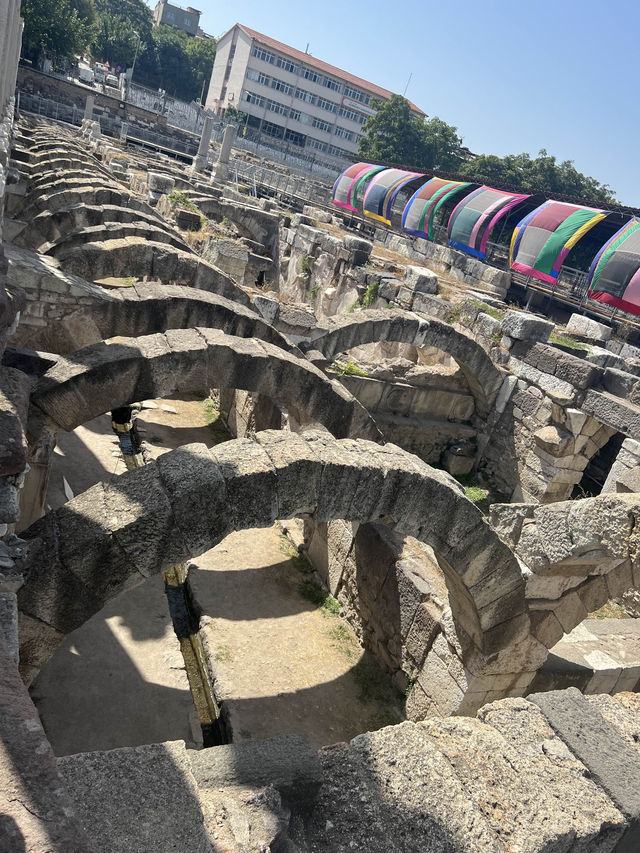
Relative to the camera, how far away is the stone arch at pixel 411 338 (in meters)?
10.8

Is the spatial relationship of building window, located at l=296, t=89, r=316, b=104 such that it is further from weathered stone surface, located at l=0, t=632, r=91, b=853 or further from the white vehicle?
weathered stone surface, located at l=0, t=632, r=91, b=853

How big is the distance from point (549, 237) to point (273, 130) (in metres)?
46.7

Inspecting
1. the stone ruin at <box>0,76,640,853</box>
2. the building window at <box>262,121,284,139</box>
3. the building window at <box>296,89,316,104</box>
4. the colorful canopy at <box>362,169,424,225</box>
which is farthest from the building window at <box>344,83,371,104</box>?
the stone ruin at <box>0,76,640,853</box>

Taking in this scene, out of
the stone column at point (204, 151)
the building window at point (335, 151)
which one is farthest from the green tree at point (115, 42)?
the stone column at point (204, 151)

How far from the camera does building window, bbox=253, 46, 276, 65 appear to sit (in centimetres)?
5784

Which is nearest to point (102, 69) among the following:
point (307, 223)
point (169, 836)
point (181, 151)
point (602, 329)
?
point (181, 151)

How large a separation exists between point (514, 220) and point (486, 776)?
115 ft

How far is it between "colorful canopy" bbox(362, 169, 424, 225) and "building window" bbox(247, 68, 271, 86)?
3304 centimetres

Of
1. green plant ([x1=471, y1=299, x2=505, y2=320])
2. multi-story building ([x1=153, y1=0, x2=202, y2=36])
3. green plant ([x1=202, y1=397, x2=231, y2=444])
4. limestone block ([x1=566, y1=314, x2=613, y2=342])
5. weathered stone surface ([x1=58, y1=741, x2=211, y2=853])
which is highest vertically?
multi-story building ([x1=153, y1=0, x2=202, y2=36])

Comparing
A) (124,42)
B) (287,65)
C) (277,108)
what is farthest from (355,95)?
(124,42)

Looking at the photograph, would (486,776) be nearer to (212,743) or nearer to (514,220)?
(212,743)

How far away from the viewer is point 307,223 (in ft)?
69.2

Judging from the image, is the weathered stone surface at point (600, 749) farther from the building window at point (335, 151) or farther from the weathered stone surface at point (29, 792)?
the building window at point (335, 151)

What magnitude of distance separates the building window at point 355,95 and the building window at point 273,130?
8.52m
